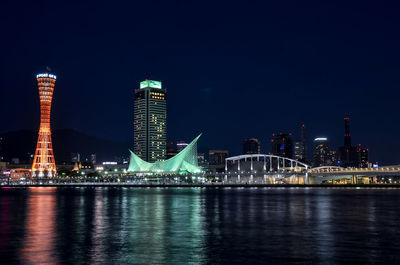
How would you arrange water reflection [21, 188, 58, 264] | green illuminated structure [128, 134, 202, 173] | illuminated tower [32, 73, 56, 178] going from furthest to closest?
green illuminated structure [128, 134, 202, 173] < illuminated tower [32, 73, 56, 178] < water reflection [21, 188, 58, 264]

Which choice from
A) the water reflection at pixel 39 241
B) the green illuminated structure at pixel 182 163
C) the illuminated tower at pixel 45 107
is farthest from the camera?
the green illuminated structure at pixel 182 163

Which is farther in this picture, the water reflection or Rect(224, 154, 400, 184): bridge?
Rect(224, 154, 400, 184): bridge

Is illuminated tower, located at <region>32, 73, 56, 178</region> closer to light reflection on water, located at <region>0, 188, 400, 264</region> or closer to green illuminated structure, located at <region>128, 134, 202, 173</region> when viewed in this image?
green illuminated structure, located at <region>128, 134, 202, 173</region>

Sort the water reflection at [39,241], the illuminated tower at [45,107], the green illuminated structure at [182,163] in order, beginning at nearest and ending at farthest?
the water reflection at [39,241]
the illuminated tower at [45,107]
the green illuminated structure at [182,163]

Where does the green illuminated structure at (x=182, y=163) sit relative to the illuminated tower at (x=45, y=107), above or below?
below

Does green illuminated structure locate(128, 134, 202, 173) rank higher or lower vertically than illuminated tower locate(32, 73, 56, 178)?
lower

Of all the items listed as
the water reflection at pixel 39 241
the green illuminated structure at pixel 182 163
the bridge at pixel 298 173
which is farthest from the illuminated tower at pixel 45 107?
the water reflection at pixel 39 241

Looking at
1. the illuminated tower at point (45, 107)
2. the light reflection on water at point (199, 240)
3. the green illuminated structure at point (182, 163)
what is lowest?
the light reflection on water at point (199, 240)

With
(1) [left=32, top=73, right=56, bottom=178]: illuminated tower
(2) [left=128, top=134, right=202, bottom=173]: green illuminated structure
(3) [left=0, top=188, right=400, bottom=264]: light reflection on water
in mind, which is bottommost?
(3) [left=0, top=188, right=400, bottom=264]: light reflection on water

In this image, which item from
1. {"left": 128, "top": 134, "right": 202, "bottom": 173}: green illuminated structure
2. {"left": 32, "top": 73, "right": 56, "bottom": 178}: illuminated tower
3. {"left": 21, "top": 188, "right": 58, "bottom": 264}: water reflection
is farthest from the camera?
{"left": 128, "top": 134, "right": 202, "bottom": 173}: green illuminated structure

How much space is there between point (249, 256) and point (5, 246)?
10276 millimetres

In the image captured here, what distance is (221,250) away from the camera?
1762cm

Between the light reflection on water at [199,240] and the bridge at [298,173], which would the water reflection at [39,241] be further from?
the bridge at [298,173]

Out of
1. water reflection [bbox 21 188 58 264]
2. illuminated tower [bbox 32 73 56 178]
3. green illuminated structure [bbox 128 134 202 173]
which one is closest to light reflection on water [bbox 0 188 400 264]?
water reflection [bbox 21 188 58 264]
